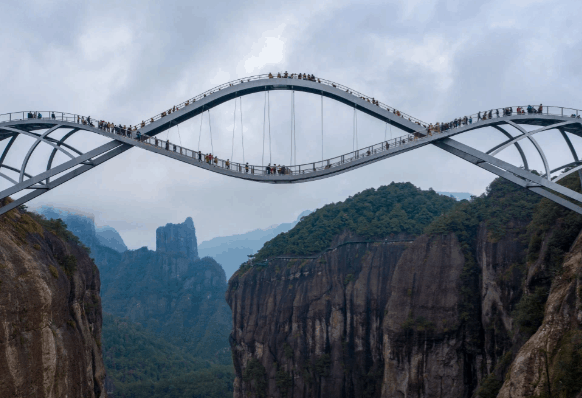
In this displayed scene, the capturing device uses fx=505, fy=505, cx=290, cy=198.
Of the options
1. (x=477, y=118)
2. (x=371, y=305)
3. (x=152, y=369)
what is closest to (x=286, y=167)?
(x=477, y=118)

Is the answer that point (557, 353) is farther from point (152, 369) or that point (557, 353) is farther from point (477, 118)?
point (152, 369)

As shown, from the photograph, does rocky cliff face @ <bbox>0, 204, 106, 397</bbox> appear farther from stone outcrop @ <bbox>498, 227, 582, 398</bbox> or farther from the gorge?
stone outcrop @ <bbox>498, 227, 582, 398</bbox>

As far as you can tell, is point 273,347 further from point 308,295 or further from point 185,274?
point 185,274

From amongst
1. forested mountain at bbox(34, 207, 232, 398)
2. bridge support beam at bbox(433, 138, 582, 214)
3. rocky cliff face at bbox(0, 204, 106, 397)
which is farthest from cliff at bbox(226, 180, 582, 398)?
forested mountain at bbox(34, 207, 232, 398)

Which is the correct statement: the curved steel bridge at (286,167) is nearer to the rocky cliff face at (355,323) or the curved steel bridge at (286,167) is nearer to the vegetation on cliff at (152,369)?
the rocky cliff face at (355,323)

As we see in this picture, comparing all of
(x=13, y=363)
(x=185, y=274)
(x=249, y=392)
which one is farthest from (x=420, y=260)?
(x=185, y=274)

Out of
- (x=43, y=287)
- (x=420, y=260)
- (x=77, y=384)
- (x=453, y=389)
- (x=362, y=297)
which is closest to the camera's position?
(x=43, y=287)
